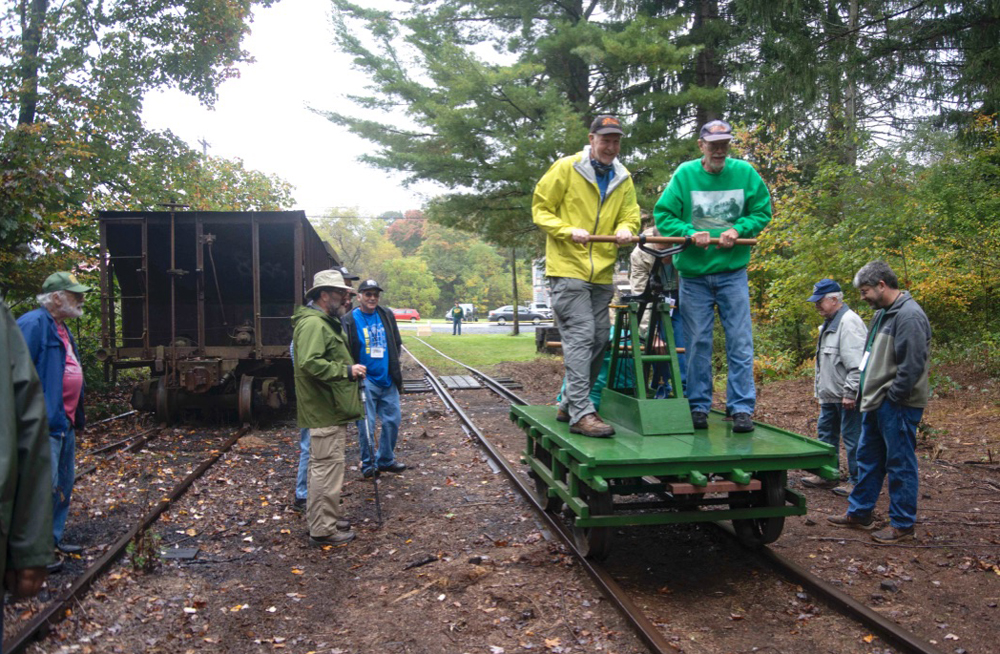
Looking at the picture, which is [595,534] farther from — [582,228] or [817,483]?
[817,483]

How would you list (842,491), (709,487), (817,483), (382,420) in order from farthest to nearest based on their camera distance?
(382,420) → (817,483) → (842,491) → (709,487)

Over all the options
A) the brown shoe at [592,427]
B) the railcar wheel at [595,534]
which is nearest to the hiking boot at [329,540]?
the railcar wheel at [595,534]

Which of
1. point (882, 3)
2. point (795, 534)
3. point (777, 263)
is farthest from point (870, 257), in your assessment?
point (795, 534)

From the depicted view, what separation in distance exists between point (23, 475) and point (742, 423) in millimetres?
Result: 4030

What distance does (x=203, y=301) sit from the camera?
1093 cm

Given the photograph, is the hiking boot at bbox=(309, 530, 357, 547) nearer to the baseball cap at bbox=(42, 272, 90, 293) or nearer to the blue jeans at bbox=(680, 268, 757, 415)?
A: the baseball cap at bbox=(42, 272, 90, 293)

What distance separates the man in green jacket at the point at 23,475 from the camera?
6.81 feet

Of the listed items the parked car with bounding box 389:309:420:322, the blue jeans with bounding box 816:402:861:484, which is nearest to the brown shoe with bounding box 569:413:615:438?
the blue jeans with bounding box 816:402:861:484

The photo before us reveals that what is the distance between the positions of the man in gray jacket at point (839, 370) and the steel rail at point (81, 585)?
5.69 m

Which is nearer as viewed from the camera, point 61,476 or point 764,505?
point 764,505

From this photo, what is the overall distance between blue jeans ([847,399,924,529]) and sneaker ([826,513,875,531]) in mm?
182

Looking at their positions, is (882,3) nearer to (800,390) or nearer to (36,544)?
(800,390)

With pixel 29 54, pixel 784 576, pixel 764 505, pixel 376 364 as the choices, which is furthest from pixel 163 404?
pixel 784 576

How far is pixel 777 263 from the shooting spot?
12078 mm
